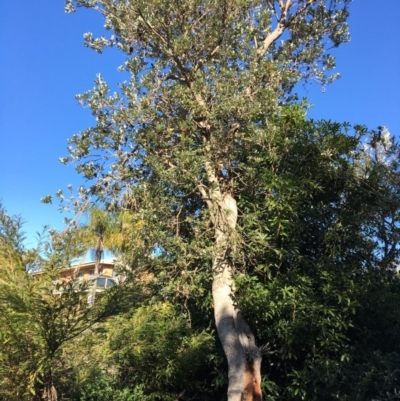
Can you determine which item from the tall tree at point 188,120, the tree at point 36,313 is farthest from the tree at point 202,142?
the tree at point 36,313

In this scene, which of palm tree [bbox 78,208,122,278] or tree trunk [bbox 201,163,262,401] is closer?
tree trunk [bbox 201,163,262,401]

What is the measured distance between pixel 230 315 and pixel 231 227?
4.14ft

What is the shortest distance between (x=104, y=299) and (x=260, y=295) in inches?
94.2

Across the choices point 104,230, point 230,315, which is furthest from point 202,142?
point 104,230

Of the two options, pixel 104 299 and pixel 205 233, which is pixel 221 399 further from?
pixel 104 299

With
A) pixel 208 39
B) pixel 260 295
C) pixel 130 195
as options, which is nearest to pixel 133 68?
pixel 208 39

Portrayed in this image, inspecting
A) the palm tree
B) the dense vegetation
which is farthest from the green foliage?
the palm tree

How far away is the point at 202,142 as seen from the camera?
7.54 metres

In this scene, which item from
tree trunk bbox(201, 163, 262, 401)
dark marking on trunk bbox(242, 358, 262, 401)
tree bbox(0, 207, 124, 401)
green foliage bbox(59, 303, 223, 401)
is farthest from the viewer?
green foliage bbox(59, 303, 223, 401)

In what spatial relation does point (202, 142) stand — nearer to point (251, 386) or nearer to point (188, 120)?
point (188, 120)

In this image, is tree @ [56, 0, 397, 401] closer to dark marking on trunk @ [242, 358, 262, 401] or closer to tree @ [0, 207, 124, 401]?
dark marking on trunk @ [242, 358, 262, 401]

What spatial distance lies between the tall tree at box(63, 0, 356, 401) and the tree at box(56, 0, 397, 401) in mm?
20

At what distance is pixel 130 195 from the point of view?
7453 mm

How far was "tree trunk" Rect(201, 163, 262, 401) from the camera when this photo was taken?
5.66m
